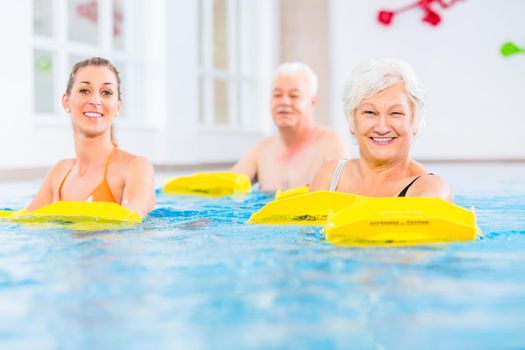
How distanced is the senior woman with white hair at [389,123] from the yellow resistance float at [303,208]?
0.64 feet

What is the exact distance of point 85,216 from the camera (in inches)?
122

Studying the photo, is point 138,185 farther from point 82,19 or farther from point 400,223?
point 82,19

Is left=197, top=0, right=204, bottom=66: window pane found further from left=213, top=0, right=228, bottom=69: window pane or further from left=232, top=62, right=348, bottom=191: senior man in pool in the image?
left=232, top=62, right=348, bottom=191: senior man in pool

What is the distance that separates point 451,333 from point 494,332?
8 centimetres

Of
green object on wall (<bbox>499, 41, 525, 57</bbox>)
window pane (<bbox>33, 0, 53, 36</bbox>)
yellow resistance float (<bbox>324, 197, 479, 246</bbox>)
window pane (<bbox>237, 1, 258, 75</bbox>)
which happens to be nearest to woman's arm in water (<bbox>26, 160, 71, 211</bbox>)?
yellow resistance float (<bbox>324, 197, 479, 246</bbox>)

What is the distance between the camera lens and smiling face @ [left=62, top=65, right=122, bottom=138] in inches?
131

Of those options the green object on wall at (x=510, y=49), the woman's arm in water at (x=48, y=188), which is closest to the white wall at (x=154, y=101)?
the green object on wall at (x=510, y=49)

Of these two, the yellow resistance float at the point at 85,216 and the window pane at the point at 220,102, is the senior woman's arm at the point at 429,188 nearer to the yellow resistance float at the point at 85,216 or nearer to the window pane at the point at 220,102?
the yellow resistance float at the point at 85,216

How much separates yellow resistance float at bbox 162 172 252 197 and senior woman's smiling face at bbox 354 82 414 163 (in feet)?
6.63

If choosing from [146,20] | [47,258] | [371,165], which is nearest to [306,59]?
[146,20]

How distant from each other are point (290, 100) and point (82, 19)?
16.0 feet

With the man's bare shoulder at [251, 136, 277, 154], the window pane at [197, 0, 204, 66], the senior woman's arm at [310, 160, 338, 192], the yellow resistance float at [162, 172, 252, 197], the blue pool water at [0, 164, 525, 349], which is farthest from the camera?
the window pane at [197, 0, 204, 66]

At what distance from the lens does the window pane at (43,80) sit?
7.93 metres

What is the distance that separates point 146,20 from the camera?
9180 mm
